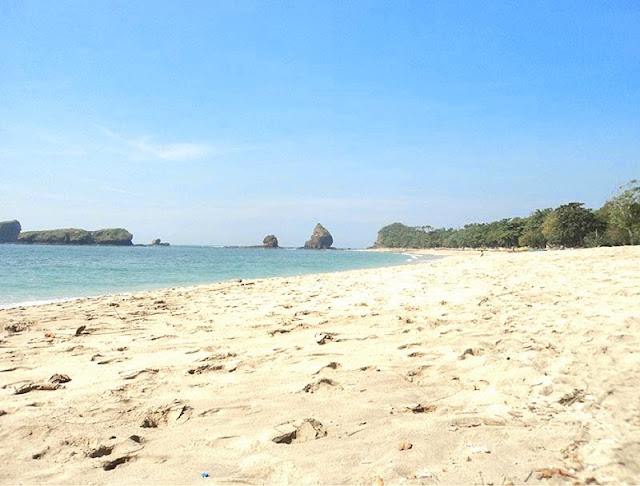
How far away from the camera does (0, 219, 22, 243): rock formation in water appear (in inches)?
6265

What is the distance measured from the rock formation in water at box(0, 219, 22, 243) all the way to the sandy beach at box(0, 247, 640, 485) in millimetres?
193109

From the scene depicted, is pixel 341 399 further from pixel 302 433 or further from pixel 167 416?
pixel 167 416

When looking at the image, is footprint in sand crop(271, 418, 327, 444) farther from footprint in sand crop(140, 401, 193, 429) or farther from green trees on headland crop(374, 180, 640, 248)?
green trees on headland crop(374, 180, 640, 248)

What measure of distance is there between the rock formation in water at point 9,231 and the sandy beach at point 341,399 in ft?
634

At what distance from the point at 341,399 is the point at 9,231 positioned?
199 metres

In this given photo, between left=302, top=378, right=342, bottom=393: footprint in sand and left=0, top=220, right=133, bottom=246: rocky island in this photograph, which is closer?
left=302, top=378, right=342, bottom=393: footprint in sand

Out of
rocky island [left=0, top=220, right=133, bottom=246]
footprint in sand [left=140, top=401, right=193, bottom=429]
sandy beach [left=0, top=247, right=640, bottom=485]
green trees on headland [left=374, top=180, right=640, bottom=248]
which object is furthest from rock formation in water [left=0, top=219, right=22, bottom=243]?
footprint in sand [left=140, top=401, right=193, bottom=429]

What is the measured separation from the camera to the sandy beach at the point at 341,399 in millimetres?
2139

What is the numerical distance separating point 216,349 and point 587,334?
13.0 ft

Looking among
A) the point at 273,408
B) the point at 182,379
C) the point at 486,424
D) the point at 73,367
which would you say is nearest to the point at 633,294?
the point at 486,424

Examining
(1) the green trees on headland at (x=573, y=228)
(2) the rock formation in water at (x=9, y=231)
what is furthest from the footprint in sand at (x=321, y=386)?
(2) the rock formation in water at (x=9, y=231)

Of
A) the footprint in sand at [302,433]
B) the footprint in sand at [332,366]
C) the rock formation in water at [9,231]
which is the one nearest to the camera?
the footprint in sand at [302,433]

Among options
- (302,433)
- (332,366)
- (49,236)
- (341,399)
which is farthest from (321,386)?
(49,236)

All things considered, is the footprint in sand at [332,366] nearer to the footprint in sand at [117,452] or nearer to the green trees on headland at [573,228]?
the footprint in sand at [117,452]
